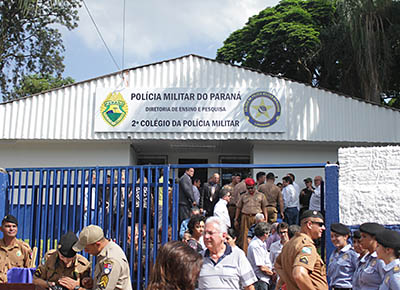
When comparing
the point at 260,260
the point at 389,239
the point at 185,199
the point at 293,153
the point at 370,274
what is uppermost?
the point at 293,153

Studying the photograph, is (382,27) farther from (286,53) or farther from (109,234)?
(109,234)

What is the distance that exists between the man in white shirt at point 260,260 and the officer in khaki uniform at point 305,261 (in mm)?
2115

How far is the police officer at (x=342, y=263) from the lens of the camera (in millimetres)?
5828

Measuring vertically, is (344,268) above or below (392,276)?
below

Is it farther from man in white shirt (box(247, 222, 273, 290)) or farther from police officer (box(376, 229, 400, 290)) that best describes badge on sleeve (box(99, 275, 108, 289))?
man in white shirt (box(247, 222, 273, 290))

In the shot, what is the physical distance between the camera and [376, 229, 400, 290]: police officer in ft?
13.1

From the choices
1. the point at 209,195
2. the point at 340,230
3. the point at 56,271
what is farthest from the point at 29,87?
the point at 340,230

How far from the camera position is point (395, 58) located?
22812 millimetres

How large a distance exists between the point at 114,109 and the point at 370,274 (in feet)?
37.4

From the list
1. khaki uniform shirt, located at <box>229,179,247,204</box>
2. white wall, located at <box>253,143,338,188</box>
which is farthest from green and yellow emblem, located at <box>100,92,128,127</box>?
khaki uniform shirt, located at <box>229,179,247,204</box>

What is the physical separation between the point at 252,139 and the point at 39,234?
8607mm

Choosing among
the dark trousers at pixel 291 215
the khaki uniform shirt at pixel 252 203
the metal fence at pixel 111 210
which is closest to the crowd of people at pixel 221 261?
the metal fence at pixel 111 210

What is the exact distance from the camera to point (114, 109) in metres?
14.9

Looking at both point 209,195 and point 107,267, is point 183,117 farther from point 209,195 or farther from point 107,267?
point 107,267
